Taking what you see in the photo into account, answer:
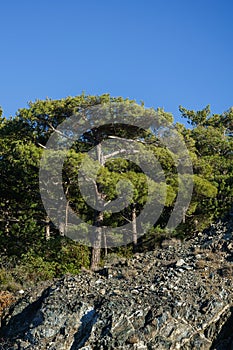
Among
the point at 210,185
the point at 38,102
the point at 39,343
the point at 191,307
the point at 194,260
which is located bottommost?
the point at 39,343

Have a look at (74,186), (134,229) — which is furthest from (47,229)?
(74,186)

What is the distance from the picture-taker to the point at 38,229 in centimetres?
2233

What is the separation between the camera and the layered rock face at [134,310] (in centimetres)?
835

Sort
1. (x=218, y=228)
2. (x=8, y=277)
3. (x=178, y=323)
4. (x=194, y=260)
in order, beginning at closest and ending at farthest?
(x=178, y=323), (x=194, y=260), (x=218, y=228), (x=8, y=277)

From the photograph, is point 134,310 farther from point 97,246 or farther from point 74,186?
point 74,186

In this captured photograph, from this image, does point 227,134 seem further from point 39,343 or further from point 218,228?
point 39,343

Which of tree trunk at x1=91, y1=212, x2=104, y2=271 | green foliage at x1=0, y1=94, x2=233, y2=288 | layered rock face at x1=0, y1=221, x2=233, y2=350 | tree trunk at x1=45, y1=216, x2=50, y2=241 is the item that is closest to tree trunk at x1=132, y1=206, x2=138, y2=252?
green foliage at x1=0, y1=94, x2=233, y2=288

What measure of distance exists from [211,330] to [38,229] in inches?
577

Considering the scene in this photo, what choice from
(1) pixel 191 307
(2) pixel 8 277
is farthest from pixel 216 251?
(2) pixel 8 277

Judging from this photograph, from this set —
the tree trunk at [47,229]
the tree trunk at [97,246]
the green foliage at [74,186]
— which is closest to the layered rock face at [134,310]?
the green foliage at [74,186]

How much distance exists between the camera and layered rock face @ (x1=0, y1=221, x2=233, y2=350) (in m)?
8.35

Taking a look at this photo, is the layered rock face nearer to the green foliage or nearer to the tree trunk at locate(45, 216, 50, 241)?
the green foliage

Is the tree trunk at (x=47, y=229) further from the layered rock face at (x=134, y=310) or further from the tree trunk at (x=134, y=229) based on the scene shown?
the layered rock face at (x=134, y=310)

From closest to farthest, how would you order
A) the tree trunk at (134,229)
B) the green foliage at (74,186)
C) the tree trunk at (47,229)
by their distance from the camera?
the green foliage at (74,186) < the tree trunk at (47,229) < the tree trunk at (134,229)
